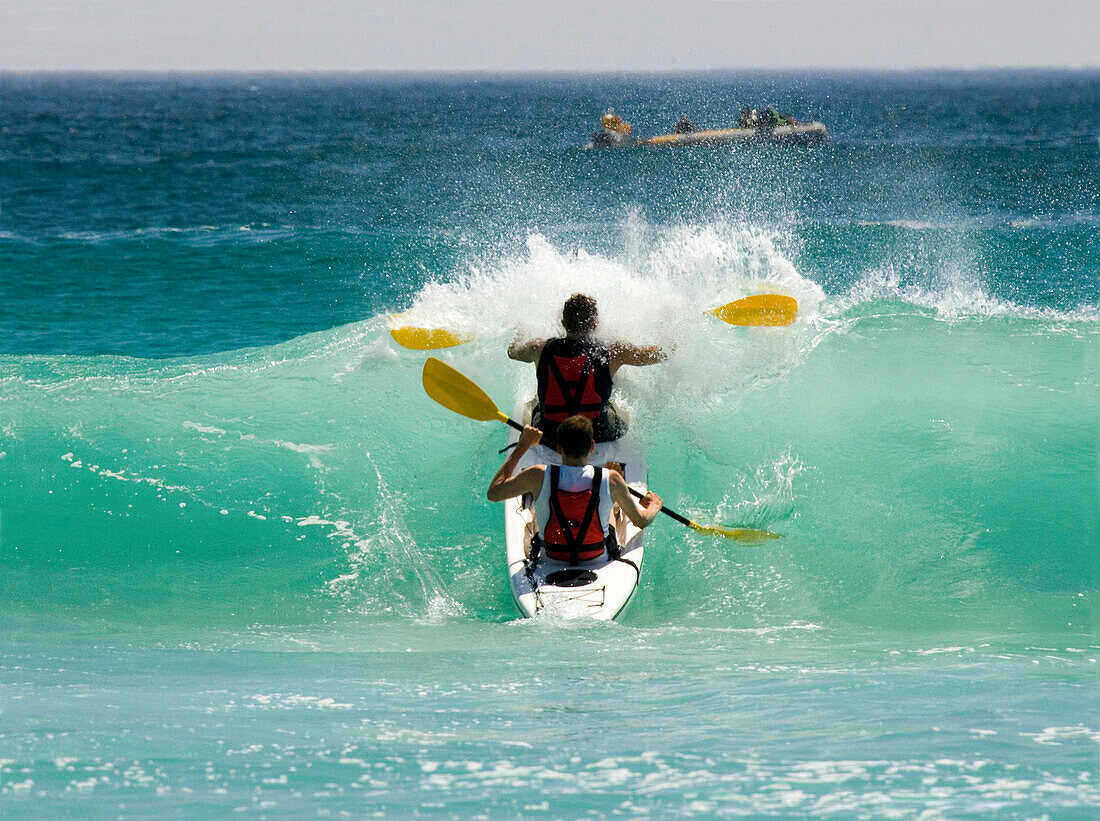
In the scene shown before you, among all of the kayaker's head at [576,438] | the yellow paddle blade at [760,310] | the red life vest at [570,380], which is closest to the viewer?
the kayaker's head at [576,438]

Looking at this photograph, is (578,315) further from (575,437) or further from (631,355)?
(575,437)

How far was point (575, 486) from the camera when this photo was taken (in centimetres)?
461

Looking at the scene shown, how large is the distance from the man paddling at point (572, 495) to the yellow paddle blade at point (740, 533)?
1.58ft

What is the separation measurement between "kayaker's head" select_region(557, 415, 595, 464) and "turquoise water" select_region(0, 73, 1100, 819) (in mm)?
790

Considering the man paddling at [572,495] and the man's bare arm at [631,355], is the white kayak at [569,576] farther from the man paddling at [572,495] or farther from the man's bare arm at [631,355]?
the man's bare arm at [631,355]

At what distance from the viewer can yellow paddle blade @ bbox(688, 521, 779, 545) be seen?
5.32 metres

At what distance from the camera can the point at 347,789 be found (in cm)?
290

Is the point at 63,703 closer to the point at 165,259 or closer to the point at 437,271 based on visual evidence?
the point at 437,271

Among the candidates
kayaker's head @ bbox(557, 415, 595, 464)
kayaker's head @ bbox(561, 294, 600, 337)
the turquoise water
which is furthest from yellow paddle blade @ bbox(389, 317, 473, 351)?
kayaker's head @ bbox(557, 415, 595, 464)

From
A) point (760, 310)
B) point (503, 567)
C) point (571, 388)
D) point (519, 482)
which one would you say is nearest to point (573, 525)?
point (519, 482)

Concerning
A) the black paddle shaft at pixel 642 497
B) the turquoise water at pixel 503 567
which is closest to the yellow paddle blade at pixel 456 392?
the black paddle shaft at pixel 642 497

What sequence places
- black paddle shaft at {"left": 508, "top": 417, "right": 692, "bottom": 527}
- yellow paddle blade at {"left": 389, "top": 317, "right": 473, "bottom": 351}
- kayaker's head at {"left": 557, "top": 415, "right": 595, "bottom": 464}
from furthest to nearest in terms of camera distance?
yellow paddle blade at {"left": 389, "top": 317, "right": 473, "bottom": 351}, black paddle shaft at {"left": 508, "top": 417, "right": 692, "bottom": 527}, kayaker's head at {"left": 557, "top": 415, "right": 595, "bottom": 464}

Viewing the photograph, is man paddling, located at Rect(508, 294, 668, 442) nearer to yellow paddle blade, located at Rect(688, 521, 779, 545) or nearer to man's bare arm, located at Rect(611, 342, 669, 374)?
man's bare arm, located at Rect(611, 342, 669, 374)

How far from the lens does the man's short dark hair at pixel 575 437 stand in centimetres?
448
